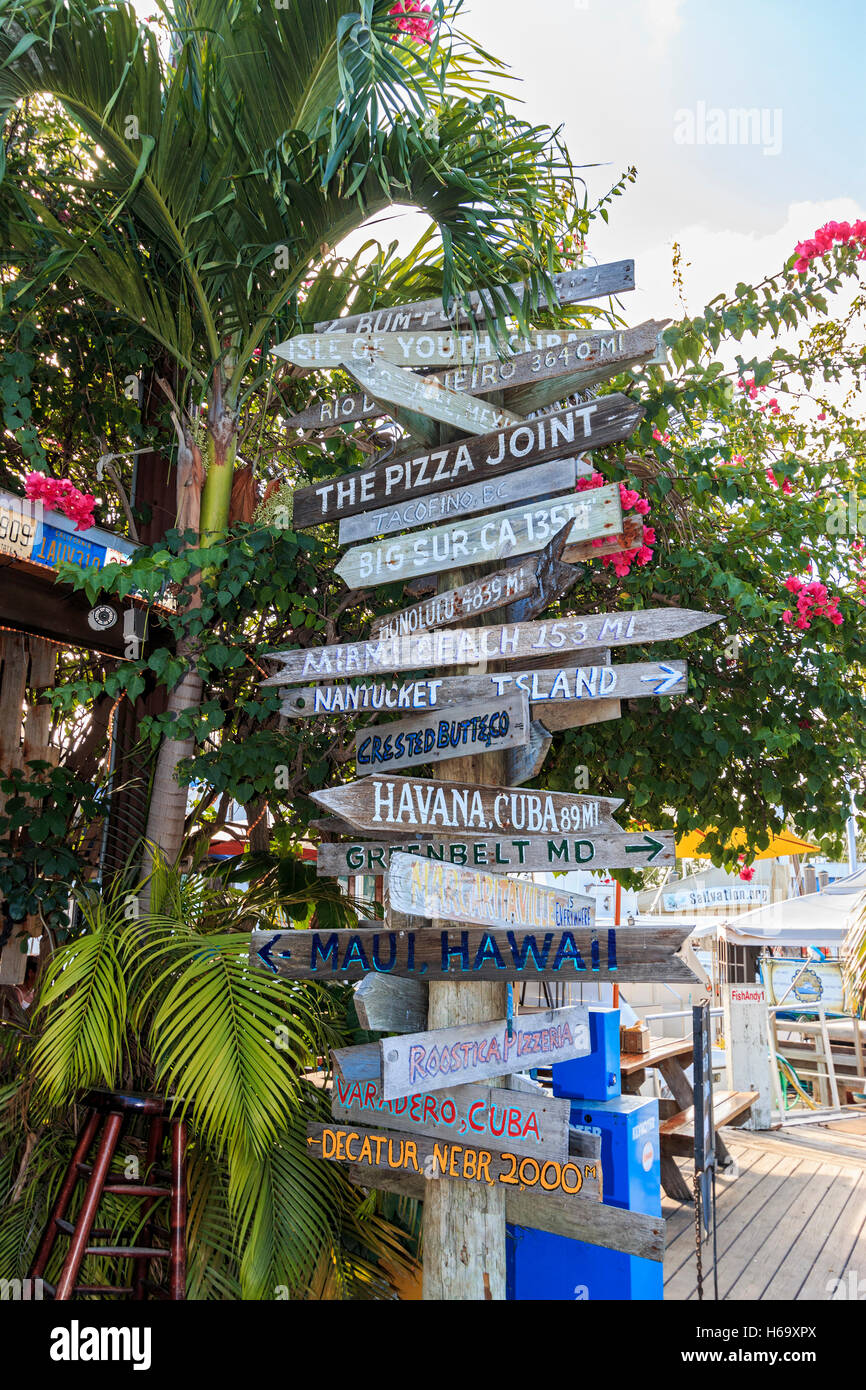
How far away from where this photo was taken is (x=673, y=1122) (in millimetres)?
5621

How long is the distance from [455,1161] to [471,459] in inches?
79.0

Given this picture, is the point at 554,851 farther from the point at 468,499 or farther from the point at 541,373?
the point at 541,373

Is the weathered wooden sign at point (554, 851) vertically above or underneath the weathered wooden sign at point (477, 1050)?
above

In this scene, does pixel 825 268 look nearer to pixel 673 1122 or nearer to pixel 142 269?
pixel 142 269

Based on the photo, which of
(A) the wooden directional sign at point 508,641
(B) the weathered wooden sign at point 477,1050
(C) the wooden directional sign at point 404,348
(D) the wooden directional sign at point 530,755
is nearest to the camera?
(B) the weathered wooden sign at point 477,1050

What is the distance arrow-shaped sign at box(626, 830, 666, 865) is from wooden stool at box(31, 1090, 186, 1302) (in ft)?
5.39

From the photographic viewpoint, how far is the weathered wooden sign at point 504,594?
262 centimetres

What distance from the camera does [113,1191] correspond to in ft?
9.41

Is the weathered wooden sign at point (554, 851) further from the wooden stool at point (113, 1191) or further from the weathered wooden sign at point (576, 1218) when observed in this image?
the wooden stool at point (113, 1191)

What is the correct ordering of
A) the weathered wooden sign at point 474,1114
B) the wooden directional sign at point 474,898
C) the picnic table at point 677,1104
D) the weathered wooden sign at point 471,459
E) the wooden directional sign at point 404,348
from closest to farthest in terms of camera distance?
the wooden directional sign at point 474,898 → the weathered wooden sign at point 474,1114 → the weathered wooden sign at point 471,459 → the wooden directional sign at point 404,348 → the picnic table at point 677,1104

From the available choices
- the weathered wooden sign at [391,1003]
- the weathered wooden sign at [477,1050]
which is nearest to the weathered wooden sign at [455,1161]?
the weathered wooden sign at [477,1050]

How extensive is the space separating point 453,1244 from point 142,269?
393 cm

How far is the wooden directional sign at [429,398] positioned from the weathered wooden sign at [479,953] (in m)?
1.43

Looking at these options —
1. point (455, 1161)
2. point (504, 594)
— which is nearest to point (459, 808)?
point (504, 594)
